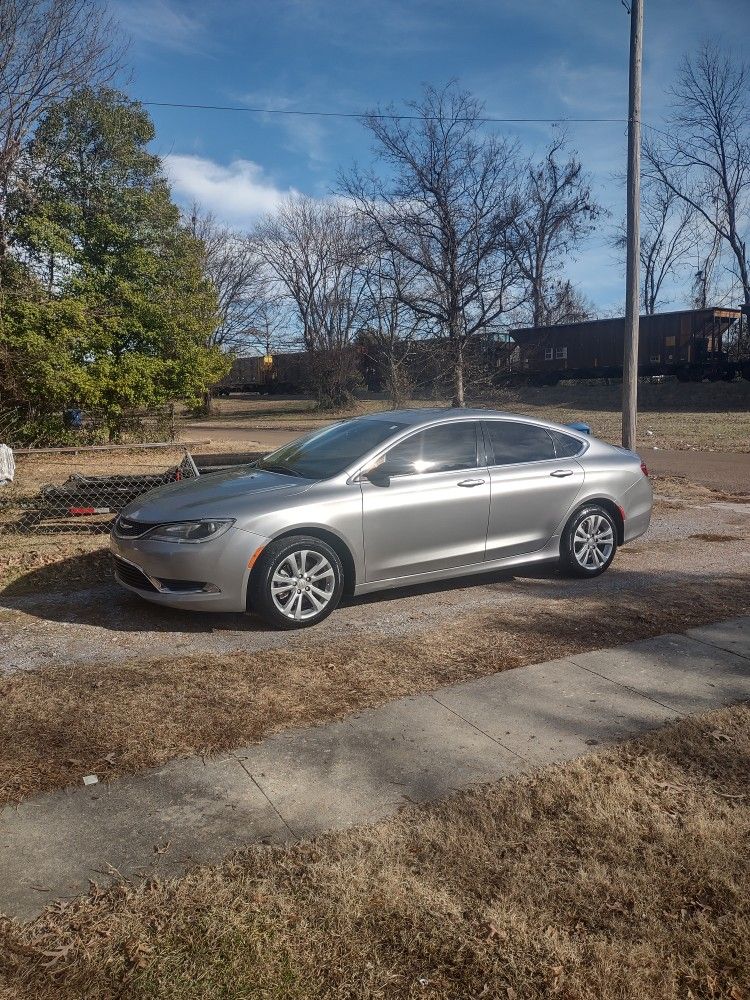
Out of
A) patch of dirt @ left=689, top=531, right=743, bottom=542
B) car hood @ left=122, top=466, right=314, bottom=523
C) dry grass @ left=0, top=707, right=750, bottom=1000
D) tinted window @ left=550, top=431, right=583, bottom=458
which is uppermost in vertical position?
tinted window @ left=550, top=431, right=583, bottom=458

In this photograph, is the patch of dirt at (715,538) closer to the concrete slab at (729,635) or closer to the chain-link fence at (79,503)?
the concrete slab at (729,635)

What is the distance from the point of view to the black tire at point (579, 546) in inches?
261

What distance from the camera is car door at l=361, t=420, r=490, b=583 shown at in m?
5.66

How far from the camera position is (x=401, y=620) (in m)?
5.68

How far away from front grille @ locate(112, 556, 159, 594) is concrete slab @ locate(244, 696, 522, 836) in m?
1.97

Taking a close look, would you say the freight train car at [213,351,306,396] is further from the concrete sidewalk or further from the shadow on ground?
Answer: the concrete sidewalk

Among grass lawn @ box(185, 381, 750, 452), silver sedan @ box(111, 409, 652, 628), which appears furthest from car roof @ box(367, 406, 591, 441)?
grass lawn @ box(185, 381, 750, 452)

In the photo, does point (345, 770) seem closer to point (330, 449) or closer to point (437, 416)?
point (330, 449)

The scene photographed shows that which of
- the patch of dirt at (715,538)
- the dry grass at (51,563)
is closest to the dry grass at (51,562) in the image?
the dry grass at (51,563)

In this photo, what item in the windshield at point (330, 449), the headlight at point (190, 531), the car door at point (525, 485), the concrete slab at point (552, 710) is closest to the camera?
the concrete slab at point (552, 710)

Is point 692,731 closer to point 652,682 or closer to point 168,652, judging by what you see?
point 652,682

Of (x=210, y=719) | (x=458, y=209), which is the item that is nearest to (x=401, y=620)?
(x=210, y=719)

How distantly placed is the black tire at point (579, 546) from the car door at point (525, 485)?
A: 155 mm

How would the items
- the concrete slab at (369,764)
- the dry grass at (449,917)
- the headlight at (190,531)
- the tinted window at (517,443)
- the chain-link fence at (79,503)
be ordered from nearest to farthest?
1. the dry grass at (449,917)
2. the concrete slab at (369,764)
3. the headlight at (190,531)
4. the tinted window at (517,443)
5. the chain-link fence at (79,503)
